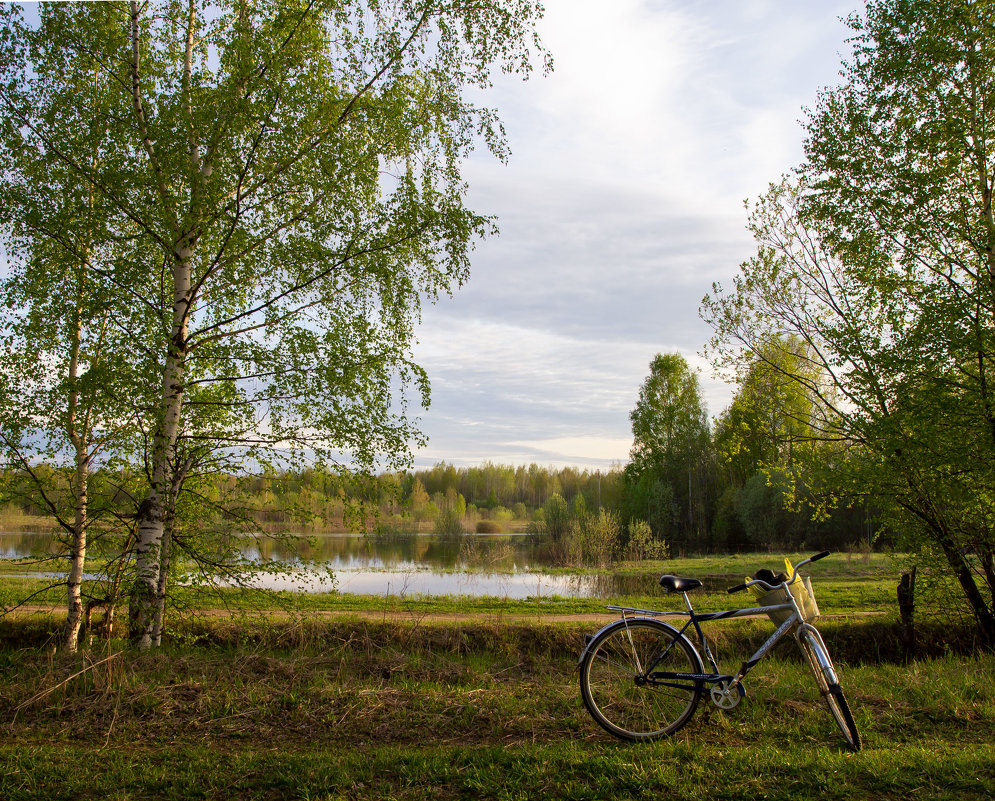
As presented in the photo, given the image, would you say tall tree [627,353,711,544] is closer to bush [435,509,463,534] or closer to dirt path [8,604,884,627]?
bush [435,509,463,534]

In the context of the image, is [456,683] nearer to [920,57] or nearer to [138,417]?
[138,417]

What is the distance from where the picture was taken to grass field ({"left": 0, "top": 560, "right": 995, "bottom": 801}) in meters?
3.50

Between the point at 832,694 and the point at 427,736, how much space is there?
2.69 meters

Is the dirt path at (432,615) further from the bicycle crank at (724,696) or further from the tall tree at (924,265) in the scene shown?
the bicycle crank at (724,696)

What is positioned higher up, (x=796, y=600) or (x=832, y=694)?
(x=796, y=600)

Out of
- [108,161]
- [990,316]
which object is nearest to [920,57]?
[990,316]

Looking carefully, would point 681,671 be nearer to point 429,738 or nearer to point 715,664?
point 715,664

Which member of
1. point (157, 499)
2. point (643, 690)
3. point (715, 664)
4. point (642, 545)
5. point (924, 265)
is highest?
point (924, 265)

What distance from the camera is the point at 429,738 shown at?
14.1 ft

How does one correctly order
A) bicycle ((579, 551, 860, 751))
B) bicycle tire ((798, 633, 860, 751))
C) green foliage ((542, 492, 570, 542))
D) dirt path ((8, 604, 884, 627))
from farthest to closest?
green foliage ((542, 492, 570, 542))
dirt path ((8, 604, 884, 627))
bicycle ((579, 551, 860, 751))
bicycle tire ((798, 633, 860, 751))

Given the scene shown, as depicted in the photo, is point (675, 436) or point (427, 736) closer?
point (427, 736)

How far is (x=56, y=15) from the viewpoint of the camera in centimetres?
734

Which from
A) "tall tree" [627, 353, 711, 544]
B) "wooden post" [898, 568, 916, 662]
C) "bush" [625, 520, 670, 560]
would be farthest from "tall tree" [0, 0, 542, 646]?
"tall tree" [627, 353, 711, 544]

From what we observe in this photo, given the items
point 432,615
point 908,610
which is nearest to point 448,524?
point 432,615
